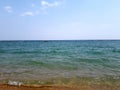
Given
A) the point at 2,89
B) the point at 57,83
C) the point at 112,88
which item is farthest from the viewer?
the point at 57,83

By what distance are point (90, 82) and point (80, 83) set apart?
0.41 meters

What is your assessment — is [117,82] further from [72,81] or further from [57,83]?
[57,83]

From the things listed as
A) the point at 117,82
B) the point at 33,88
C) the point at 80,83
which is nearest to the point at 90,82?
the point at 80,83

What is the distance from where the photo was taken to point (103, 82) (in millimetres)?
6941

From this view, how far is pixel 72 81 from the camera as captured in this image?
280 inches

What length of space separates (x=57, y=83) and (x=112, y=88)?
1984 mm

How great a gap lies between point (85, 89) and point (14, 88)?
224cm

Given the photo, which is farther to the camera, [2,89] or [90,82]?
[90,82]

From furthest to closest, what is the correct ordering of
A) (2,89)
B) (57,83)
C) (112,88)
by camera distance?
(57,83) → (112,88) → (2,89)

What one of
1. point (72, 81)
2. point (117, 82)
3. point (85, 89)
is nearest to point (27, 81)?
point (72, 81)

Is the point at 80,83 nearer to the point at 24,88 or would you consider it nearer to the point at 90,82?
the point at 90,82

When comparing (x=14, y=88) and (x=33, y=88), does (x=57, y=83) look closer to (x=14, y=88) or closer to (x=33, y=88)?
(x=33, y=88)

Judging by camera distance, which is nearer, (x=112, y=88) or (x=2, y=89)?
(x=2, y=89)

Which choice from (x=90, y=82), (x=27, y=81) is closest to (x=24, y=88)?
(x=27, y=81)
